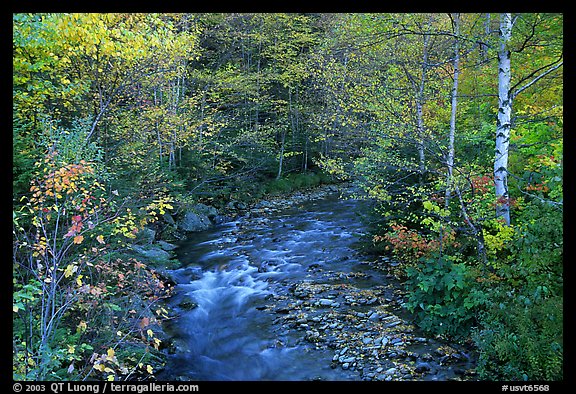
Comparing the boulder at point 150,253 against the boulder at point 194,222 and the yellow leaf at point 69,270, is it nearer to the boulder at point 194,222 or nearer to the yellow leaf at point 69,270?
the yellow leaf at point 69,270

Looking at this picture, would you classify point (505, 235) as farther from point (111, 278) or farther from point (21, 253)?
point (21, 253)

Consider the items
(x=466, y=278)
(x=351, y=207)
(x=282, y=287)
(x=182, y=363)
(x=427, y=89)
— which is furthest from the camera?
(x=351, y=207)

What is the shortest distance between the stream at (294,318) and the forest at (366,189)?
43 cm

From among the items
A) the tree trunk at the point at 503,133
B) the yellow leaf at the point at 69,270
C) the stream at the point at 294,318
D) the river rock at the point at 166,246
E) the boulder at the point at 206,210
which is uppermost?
the tree trunk at the point at 503,133

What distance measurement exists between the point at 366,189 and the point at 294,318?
3546 millimetres

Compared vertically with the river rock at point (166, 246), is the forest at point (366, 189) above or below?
above

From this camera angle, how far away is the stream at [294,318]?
627 centimetres

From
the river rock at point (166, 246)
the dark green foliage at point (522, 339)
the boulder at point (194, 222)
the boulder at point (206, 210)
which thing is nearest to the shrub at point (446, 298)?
the dark green foliage at point (522, 339)

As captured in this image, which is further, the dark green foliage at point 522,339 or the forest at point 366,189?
the forest at point 366,189

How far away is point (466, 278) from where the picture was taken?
6488 millimetres

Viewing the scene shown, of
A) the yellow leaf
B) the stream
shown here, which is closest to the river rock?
the stream
